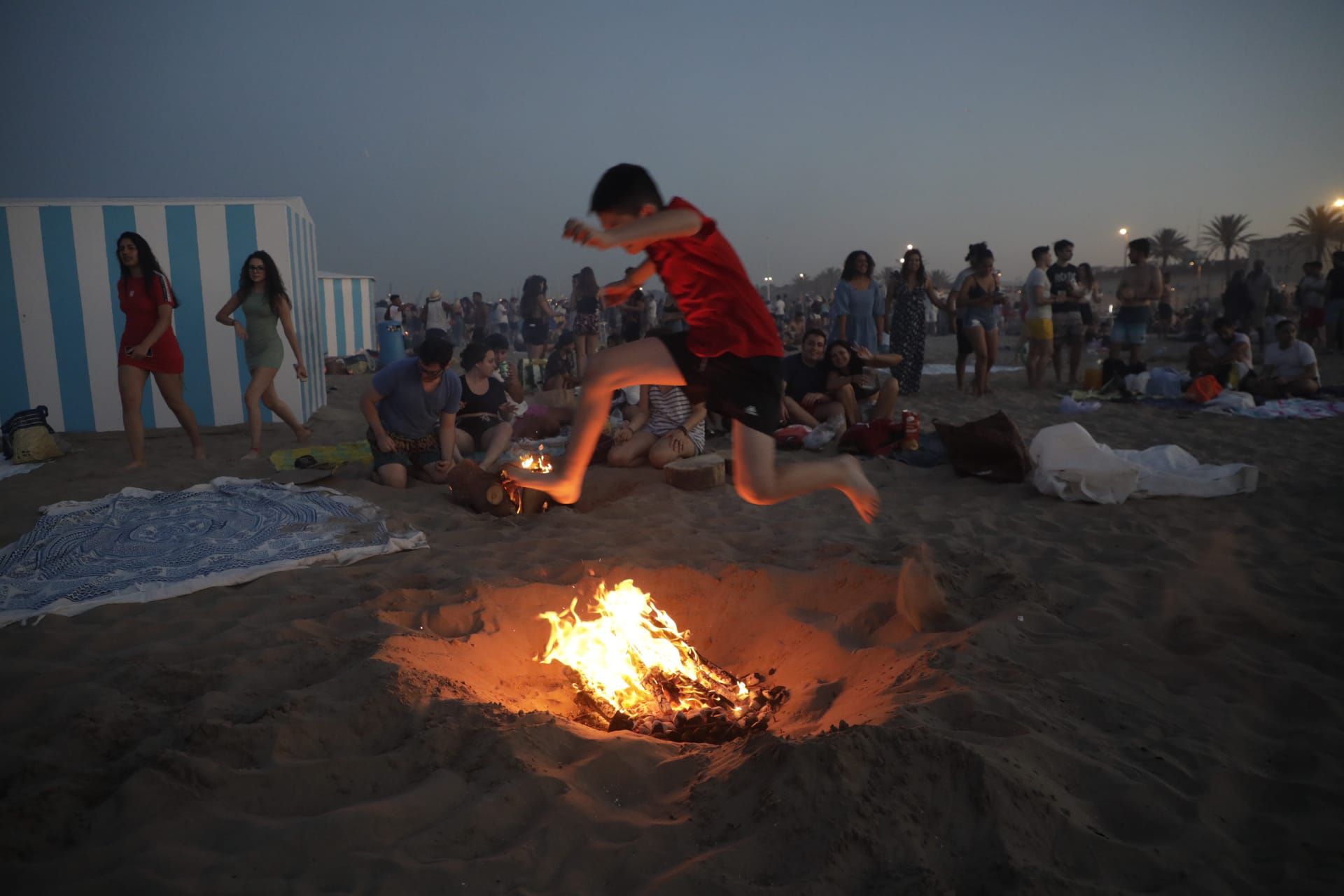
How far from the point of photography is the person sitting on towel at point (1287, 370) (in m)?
8.96

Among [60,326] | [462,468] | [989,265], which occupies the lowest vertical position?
[462,468]

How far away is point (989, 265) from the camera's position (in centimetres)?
967

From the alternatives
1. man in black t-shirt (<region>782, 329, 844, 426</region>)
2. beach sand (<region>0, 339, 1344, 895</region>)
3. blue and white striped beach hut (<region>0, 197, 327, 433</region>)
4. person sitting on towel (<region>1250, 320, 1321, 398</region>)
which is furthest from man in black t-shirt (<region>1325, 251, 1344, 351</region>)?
blue and white striped beach hut (<region>0, 197, 327, 433</region>)

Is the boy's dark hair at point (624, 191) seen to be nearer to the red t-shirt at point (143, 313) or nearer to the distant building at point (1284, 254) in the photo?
the red t-shirt at point (143, 313)

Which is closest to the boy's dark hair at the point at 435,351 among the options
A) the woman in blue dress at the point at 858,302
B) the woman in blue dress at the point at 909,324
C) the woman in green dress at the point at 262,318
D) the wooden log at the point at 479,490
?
the wooden log at the point at 479,490

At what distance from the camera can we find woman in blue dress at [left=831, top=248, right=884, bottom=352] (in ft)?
30.7

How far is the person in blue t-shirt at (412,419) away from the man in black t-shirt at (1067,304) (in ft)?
26.5

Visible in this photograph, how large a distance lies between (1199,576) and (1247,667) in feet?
3.27

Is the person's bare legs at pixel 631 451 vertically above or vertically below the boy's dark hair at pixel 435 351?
below

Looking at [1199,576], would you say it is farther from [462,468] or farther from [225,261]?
[225,261]

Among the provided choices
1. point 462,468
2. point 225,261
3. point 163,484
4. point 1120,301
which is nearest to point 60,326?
point 225,261

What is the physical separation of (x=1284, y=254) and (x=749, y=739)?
48.3 m

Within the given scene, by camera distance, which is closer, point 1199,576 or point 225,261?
point 1199,576

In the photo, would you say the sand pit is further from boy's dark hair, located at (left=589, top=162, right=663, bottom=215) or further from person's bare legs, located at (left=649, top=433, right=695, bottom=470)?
person's bare legs, located at (left=649, top=433, right=695, bottom=470)
